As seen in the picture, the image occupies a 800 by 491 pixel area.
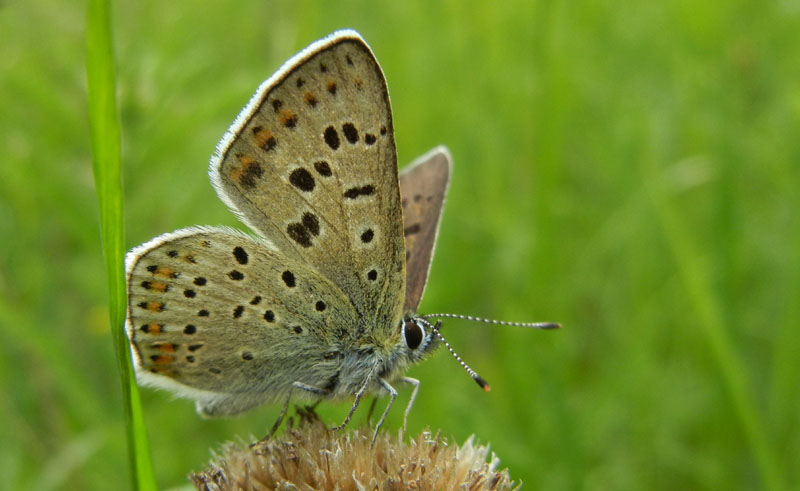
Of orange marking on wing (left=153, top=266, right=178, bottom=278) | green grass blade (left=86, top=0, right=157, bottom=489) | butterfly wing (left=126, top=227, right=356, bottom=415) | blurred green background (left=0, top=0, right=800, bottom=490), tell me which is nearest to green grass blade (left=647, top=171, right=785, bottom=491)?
blurred green background (left=0, top=0, right=800, bottom=490)

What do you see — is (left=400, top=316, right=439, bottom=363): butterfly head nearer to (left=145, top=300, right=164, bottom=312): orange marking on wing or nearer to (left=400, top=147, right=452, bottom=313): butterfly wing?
(left=400, top=147, right=452, bottom=313): butterfly wing

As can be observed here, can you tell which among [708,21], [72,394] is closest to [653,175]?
[708,21]

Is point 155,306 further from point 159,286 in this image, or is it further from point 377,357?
point 377,357

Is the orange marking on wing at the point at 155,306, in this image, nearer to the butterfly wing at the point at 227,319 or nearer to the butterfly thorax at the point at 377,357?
the butterfly wing at the point at 227,319

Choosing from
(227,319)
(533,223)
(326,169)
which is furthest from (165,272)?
(533,223)

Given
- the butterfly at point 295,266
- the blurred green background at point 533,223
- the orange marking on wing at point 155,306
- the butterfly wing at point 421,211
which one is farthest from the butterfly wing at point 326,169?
the blurred green background at point 533,223

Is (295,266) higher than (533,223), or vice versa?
(533,223)

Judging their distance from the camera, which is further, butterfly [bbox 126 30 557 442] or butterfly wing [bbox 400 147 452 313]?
butterfly wing [bbox 400 147 452 313]
